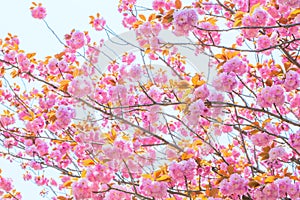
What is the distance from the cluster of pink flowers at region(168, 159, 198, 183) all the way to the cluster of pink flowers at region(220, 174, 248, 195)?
8.9 inches

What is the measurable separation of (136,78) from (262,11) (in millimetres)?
1229

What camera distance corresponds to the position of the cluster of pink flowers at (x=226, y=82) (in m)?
2.67

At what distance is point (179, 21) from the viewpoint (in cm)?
259

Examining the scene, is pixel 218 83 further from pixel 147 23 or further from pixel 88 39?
pixel 88 39

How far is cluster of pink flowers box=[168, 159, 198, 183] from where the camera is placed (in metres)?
2.51

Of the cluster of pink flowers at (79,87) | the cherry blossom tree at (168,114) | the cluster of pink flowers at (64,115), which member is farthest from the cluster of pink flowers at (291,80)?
the cluster of pink flowers at (64,115)

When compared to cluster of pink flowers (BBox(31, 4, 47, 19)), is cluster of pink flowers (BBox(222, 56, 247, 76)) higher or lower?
lower

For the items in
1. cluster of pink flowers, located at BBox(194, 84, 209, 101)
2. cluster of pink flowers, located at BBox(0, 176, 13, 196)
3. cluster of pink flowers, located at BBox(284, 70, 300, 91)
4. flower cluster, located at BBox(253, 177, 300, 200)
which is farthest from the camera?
cluster of pink flowers, located at BBox(0, 176, 13, 196)

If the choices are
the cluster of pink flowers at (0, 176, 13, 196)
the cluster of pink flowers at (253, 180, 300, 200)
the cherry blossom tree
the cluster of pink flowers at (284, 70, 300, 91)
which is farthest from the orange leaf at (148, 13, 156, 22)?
the cluster of pink flowers at (0, 176, 13, 196)

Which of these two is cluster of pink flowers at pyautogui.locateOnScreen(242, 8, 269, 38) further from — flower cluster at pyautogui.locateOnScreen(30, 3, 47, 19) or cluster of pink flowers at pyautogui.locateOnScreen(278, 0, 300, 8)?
flower cluster at pyautogui.locateOnScreen(30, 3, 47, 19)

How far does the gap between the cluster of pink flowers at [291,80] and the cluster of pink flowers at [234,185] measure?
0.72 m

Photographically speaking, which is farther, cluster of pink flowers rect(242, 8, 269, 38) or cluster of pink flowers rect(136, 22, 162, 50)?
cluster of pink flowers rect(136, 22, 162, 50)

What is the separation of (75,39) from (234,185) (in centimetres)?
253

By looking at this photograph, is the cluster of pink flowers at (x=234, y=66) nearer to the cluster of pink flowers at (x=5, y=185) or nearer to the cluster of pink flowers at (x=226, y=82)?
the cluster of pink flowers at (x=226, y=82)
